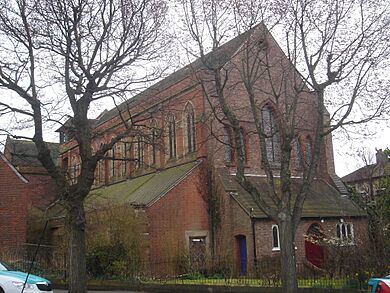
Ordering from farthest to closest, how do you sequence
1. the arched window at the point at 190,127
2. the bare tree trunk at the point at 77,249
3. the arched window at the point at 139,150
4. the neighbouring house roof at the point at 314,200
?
the arched window at the point at 190,127 < the neighbouring house roof at the point at 314,200 < the arched window at the point at 139,150 < the bare tree trunk at the point at 77,249

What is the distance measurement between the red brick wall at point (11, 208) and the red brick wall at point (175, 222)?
6.94 meters

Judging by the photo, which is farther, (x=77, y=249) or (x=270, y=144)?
(x=270, y=144)

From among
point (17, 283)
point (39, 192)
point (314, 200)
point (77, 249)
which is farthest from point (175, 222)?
point (39, 192)

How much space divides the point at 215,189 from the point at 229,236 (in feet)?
9.25

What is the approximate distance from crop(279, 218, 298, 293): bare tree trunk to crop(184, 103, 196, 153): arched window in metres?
17.5

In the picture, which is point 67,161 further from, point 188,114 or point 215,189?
point 215,189

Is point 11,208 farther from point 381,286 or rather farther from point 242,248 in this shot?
point 381,286

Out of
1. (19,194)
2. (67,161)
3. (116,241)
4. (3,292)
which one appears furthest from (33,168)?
(3,292)

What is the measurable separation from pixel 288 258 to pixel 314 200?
1732cm

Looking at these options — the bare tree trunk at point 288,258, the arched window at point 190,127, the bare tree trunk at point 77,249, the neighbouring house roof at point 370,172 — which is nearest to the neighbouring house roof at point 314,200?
the neighbouring house roof at point 370,172

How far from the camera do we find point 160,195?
28156 millimetres

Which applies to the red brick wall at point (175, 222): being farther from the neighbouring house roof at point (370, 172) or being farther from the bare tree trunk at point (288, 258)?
the bare tree trunk at point (288, 258)

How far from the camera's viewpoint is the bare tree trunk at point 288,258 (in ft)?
47.1

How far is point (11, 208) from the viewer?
91.9 ft
